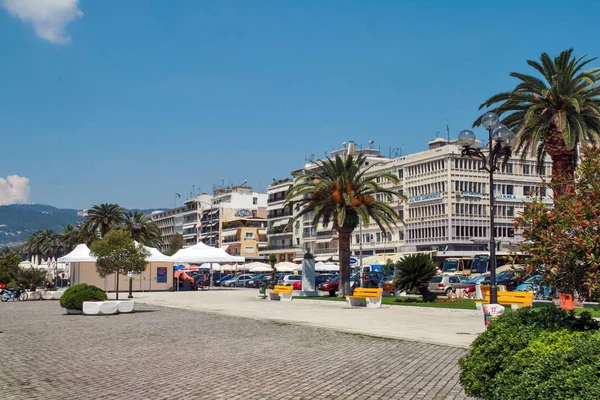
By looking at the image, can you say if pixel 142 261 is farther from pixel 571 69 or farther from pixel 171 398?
pixel 171 398

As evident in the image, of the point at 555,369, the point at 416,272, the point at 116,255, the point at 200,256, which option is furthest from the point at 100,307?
the point at 200,256

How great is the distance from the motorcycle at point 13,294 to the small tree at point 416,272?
2402cm

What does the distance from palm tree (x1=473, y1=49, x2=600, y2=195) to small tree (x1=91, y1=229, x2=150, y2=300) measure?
1893cm

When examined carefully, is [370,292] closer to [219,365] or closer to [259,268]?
[219,365]

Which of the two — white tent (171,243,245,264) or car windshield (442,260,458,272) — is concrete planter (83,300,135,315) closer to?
white tent (171,243,245,264)

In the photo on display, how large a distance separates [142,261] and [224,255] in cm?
2048

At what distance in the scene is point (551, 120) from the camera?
27656 mm

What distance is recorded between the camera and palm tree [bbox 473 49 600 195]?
89.5ft

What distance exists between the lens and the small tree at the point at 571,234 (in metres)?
7.69

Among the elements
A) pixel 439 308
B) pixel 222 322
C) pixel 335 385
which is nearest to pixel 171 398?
pixel 335 385

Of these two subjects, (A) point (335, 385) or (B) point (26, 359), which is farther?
(B) point (26, 359)

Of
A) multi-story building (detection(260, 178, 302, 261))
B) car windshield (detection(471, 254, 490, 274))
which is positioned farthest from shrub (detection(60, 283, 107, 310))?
multi-story building (detection(260, 178, 302, 261))

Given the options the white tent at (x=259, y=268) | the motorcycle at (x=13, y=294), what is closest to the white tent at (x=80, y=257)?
the motorcycle at (x=13, y=294)

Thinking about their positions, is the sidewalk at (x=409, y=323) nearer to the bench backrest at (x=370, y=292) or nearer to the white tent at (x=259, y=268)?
the bench backrest at (x=370, y=292)
